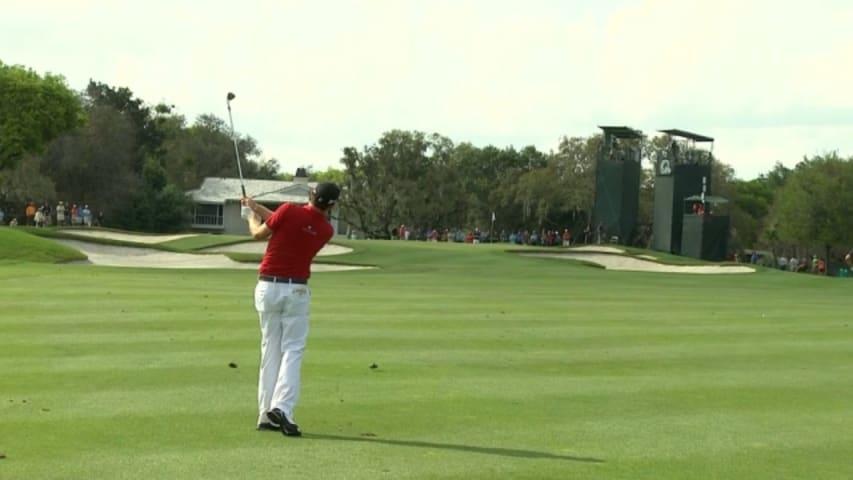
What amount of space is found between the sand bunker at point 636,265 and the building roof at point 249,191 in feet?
195

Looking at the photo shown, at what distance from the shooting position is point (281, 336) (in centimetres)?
1031

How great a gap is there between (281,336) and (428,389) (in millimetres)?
2676

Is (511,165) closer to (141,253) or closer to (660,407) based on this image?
(141,253)

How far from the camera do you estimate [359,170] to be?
10825 cm

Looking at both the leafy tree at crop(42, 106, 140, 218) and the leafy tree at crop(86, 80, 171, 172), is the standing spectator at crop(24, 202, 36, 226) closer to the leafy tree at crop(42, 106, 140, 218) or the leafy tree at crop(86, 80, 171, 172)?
the leafy tree at crop(42, 106, 140, 218)

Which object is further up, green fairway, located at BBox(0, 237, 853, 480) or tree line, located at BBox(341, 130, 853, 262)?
tree line, located at BBox(341, 130, 853, 262)

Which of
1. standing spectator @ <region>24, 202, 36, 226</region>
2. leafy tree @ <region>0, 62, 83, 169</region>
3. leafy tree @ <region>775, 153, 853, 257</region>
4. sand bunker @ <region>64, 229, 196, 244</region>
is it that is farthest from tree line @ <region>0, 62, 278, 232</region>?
leafy tree @ <region>775, 153, 853, 257</region>

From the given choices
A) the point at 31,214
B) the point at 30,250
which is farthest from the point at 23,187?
the point at 30,250

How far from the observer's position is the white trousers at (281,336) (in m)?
10.1

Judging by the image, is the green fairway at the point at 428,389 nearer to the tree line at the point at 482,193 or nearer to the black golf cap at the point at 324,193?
the black golf cap at the point at 324,193

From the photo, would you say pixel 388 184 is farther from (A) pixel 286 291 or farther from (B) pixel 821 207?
(A) pixel 286 291

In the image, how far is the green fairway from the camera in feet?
29.8

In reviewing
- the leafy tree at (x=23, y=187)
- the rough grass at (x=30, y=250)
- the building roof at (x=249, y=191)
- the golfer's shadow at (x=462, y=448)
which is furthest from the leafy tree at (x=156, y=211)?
the golfer's shadow at (x=462, y=448)

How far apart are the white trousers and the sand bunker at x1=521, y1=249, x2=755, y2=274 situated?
37.8 m
